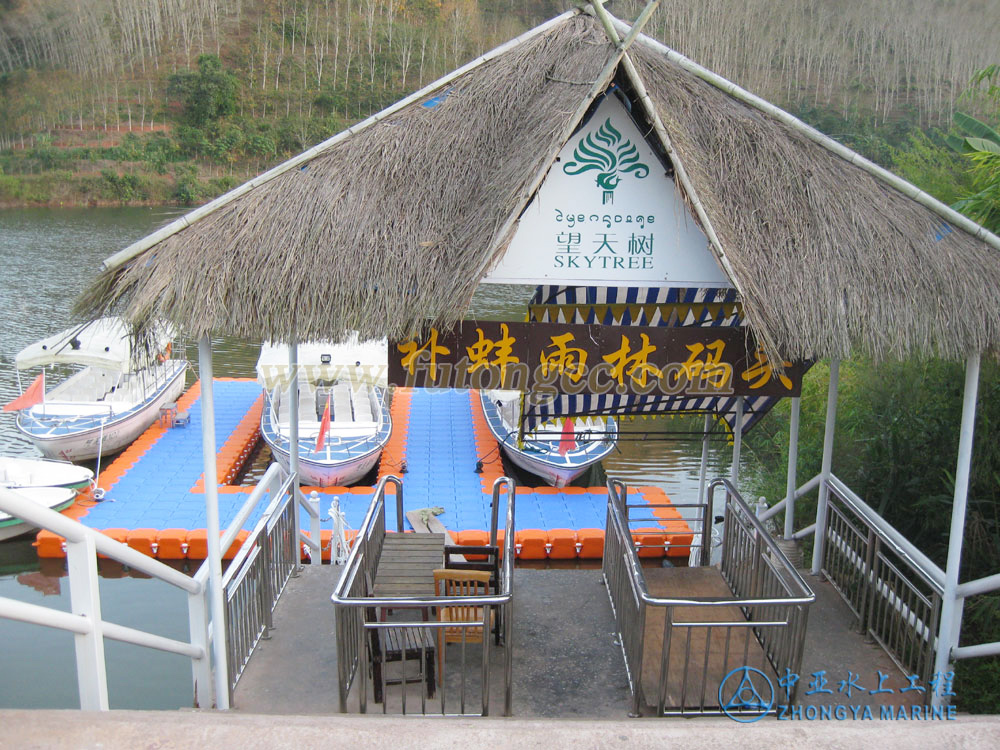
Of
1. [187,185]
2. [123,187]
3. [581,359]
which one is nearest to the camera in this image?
[581,359]

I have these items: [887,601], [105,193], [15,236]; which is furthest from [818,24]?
[887,601]

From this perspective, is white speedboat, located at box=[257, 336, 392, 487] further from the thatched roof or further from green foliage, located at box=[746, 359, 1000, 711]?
the thatched roof

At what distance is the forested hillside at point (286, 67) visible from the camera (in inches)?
1558

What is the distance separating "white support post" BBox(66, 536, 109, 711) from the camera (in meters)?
2.83

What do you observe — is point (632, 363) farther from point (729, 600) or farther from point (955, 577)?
point (955, 577)

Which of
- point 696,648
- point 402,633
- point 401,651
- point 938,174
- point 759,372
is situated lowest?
point 696,648

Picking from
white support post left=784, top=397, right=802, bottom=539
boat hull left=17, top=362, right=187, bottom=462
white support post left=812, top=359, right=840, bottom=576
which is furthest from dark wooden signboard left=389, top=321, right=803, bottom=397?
boat hull left=17, top=362, right=187, bottom=462

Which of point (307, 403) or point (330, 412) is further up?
point (330, 412)

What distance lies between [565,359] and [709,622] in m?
1.56

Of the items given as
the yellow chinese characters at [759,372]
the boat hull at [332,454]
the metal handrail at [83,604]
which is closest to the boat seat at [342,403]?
the boat hull at [332,454]

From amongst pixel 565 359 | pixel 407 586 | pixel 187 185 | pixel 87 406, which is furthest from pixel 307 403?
pixel 187 185

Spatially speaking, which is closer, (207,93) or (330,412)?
(330,412)

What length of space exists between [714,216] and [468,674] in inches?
117

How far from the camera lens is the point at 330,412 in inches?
580
